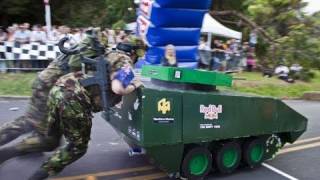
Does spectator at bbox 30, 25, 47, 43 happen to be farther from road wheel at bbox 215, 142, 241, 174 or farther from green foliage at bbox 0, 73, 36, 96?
road wheel at bbox 215, 142, 241, 174

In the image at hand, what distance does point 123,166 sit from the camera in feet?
22.1

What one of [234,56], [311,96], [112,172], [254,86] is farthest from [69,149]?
[234,56]

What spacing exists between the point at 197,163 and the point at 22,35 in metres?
10.8

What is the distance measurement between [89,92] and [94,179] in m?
1.21

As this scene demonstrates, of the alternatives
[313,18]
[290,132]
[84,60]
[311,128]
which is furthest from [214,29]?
[84,60]

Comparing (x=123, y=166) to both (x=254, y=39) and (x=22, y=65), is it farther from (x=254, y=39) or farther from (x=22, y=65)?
(x=254, y=39)

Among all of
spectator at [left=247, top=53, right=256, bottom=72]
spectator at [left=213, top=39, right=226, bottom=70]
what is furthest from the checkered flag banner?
spectator at [left=247, top=53, right=256, bottom=72]

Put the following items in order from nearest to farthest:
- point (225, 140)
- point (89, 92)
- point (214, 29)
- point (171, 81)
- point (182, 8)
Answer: point (89, 92) < point (171, 81) < point (225, 140) < point (182, 8) < point (214, 29)

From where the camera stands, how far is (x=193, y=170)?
6.19 meters

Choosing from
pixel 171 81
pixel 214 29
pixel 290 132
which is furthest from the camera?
pixel 214 29

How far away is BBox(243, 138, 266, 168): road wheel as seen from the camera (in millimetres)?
6719

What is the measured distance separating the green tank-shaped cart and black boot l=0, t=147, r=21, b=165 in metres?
1.16

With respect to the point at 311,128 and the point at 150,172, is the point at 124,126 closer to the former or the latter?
the point at 150,172

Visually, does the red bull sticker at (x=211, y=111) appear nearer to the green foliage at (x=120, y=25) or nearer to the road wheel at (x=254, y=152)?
the road wheel at (x=254, y=152)
